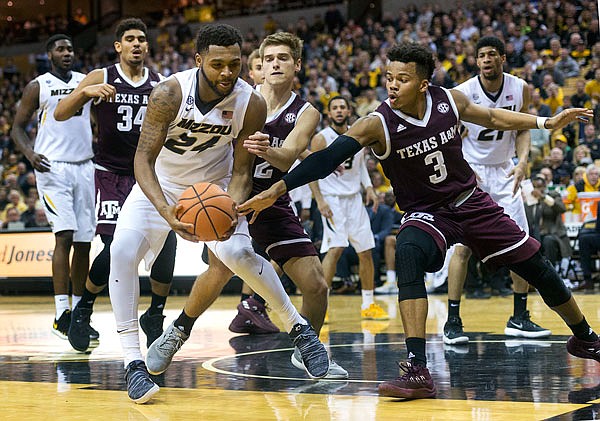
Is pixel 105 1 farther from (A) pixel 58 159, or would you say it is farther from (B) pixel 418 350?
(B) pixel 418 350

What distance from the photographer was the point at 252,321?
8.48 metres

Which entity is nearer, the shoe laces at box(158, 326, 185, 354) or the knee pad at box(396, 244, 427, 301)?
the knee pad at box(396, 244, 427, 301)

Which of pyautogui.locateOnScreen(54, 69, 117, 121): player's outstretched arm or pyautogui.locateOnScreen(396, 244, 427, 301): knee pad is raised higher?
pyautogui.locateOnScreen(54, 69, 117, 121): player's outstretched arm

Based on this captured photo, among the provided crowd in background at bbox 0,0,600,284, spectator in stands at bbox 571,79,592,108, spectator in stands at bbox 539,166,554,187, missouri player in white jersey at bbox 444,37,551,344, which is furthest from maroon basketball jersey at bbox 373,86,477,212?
spectator in stands at bbox 571,79,592,108

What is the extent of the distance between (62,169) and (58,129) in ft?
1.20

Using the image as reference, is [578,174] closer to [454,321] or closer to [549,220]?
[549,220]

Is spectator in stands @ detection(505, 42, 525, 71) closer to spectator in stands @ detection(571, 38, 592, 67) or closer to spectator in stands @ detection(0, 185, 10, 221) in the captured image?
spectator in stands @ detection(571, 38, 592, 67)

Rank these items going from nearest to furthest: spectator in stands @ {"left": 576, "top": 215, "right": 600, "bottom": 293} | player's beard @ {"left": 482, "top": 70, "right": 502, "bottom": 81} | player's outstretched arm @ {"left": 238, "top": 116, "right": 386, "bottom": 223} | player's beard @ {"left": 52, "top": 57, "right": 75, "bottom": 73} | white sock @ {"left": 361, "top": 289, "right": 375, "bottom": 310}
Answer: player's outstretched arm @ {"left": 238, "top": 116, "right": 386, "bottom": 223}
player's beard @ {"left": 482, "top": 70, "right": 502, "bottom": 81}
player's beard @ {"left": 52, "top": 57, "right": 75, "bottom": 73}
white sock @ {"left": 361, "top": 289, "right": 375, "bottom": 310}
spectator in stands @ {"left": 576, "top": 215, "right": 600, "bottom": 293}

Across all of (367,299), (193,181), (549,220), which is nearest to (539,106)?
(549,220)

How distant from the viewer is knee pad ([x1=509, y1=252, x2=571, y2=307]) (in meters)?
5.43

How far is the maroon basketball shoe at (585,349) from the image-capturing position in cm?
555

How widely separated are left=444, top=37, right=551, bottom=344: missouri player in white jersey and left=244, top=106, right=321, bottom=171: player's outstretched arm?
85.2 inches

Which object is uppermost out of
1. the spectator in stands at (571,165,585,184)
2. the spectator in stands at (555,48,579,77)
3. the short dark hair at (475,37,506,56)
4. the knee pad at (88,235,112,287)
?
the spectator in stands at (555,48,579,77)

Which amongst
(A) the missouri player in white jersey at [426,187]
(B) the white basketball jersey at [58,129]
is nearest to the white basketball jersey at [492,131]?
(A) the missouri player in white jersey at [426,187]
